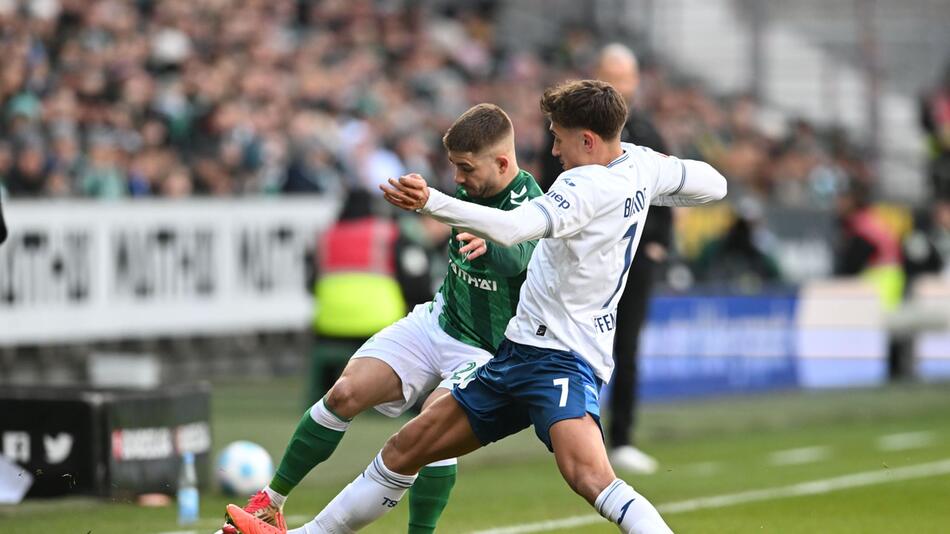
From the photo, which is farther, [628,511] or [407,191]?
[628,511]

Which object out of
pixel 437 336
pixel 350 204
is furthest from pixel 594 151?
pixel 350 204

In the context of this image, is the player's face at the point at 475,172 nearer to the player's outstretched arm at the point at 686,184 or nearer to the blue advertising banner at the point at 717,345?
the player's outstretched arm at the point at 686,184

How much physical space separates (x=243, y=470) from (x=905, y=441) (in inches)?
248

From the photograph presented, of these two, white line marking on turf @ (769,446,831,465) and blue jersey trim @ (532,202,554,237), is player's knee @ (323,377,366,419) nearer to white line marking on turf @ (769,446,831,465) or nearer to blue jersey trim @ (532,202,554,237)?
blue jersey trim @ (532,202,554,237)

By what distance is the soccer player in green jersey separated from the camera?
23.6 feet

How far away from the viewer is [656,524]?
620 centimetres

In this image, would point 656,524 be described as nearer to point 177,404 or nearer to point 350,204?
point 177,404

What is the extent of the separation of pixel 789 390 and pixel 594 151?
11.6 metres

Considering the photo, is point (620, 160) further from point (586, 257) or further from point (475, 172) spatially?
point (475, 172)

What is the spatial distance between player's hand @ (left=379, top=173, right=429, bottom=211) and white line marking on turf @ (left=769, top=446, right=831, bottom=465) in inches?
282

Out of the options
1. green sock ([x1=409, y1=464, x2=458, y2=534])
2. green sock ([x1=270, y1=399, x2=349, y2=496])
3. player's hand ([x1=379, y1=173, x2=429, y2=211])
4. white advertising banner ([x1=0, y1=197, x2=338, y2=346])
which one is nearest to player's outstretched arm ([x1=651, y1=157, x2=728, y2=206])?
player's hand ([x1=379, y1=173, x2=429, y2=211])

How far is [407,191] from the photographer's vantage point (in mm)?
5984

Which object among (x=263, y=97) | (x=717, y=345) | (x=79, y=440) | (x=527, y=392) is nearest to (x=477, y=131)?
(x=527, y=392)

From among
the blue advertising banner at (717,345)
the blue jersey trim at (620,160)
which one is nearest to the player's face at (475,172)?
the blue jersey trim at (620,160)
